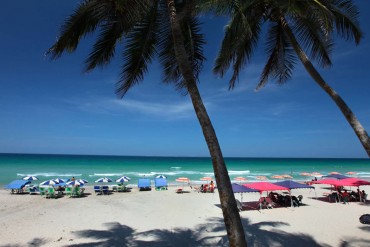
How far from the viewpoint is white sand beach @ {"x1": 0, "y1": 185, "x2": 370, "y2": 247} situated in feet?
32.1

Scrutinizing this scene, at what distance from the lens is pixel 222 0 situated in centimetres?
481

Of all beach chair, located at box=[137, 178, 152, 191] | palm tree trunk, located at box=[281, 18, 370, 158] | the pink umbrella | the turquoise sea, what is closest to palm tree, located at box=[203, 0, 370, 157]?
palm tree trunk, located at box=[281, 18, 370, 158]

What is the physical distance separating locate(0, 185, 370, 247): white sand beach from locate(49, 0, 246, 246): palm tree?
603 cm

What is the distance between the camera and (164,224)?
12375mm

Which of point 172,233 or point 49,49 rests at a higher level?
point 49,49

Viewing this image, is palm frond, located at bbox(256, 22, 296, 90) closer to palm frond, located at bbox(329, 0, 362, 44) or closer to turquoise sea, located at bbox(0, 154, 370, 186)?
palm frond, located at bbox(329, 0, 362, 44)

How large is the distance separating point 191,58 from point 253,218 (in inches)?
372

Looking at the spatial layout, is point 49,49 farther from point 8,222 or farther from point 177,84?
point 8,222

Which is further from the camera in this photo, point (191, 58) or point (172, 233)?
point (172, 233)

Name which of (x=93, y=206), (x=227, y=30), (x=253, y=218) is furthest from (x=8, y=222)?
(x=227, y=30)

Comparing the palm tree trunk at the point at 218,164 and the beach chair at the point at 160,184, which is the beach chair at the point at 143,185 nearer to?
the beach chair at the point at 160,184

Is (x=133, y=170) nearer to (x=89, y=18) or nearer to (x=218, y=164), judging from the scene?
(x=89, y=18)

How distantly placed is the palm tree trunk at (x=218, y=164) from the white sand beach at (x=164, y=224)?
6.17 m

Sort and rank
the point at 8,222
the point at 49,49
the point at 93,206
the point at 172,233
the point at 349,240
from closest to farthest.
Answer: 1. the point at 49,49
2. the point at 349,240
3. the point at 172,233
4. the point at 8,222
5. the point at 93,206
